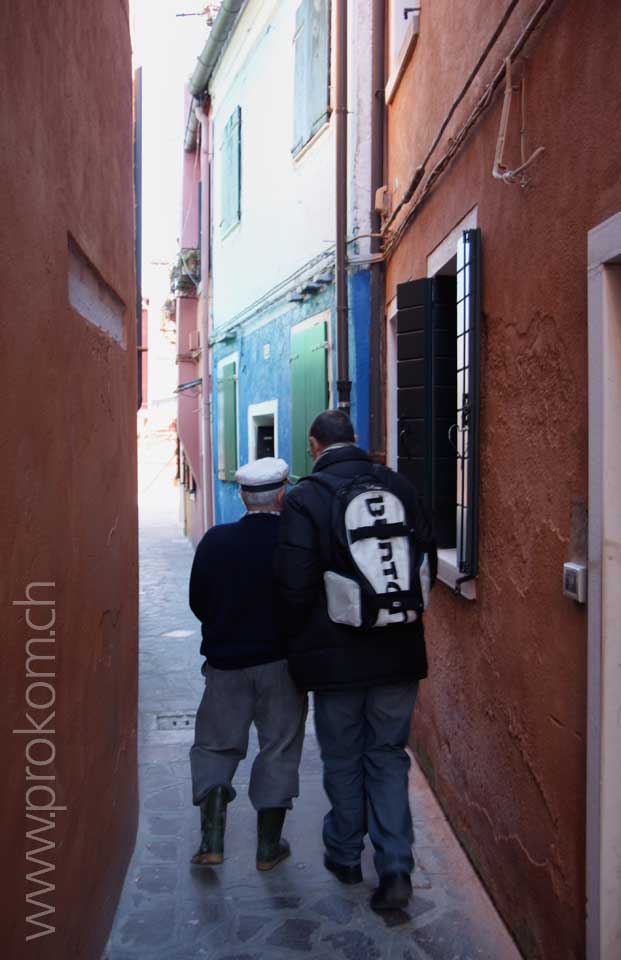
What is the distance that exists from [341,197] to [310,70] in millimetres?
1589

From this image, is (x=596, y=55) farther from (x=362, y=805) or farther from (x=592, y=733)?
(x=362, y=805)

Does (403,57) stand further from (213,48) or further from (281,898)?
(213,48)

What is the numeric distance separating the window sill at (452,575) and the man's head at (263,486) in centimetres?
81

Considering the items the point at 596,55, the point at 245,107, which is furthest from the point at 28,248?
the point at 245,107

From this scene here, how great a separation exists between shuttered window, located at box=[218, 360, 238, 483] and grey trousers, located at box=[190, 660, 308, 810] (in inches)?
299

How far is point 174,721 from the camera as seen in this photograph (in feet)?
20.5

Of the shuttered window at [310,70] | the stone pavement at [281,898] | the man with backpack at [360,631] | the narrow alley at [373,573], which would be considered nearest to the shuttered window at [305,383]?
the narrow alley at [373,573]

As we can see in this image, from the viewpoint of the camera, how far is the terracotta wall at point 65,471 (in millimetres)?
1980

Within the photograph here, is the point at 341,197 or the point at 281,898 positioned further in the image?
the point at 341,197

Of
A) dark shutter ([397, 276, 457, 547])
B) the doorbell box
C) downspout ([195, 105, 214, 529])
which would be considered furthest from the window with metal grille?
downspout ([195, 105, 214, 529])

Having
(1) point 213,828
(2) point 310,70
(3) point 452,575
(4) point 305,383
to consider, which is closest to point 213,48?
(2) point 310,70

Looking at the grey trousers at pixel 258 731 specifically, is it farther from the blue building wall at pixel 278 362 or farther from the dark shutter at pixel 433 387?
the blue building wall at pixel 278 362

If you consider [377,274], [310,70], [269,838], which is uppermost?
[310,70]

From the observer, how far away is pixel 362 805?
12.7 ft
